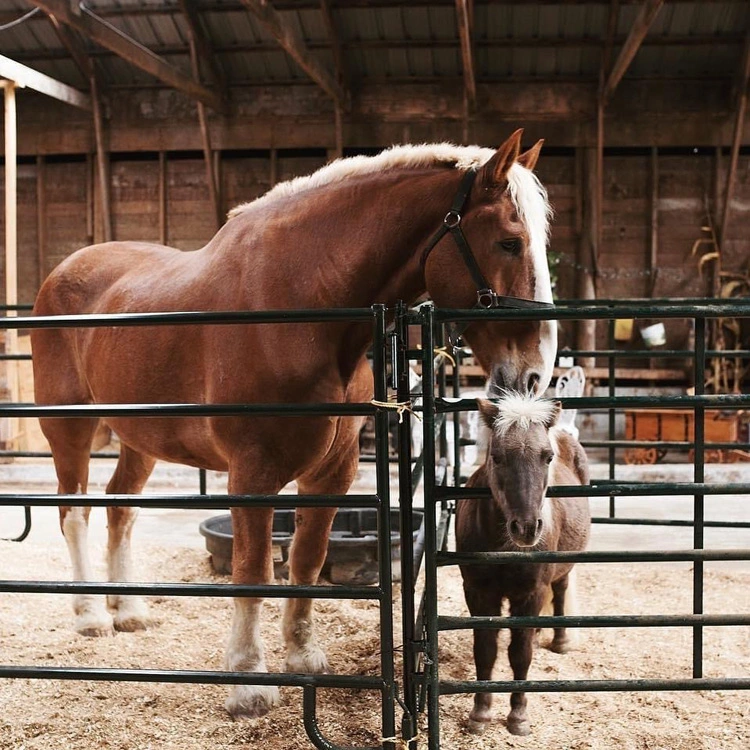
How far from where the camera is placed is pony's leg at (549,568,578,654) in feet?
10.0

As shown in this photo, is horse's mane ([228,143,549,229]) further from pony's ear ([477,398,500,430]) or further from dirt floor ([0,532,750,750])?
dirt floor ([0,532,750,750])

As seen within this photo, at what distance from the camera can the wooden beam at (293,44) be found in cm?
652

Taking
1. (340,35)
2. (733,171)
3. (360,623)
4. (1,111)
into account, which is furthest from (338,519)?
(1,111)

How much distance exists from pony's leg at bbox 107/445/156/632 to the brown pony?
146 centimetres

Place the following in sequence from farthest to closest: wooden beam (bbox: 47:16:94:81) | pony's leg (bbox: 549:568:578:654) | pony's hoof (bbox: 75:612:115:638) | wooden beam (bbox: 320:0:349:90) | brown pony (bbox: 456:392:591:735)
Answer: wooden beam (bbox: 47:16:94:81) → wooden beam (bbox: 320:0:349:90) → pony's hoof (bbox: 75:612:115:638) → pony's leg (bbox: 549:568:578:654) → brown pony (bbox: 456:392:591:735)

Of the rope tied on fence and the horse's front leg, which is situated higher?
the rope tied on fence

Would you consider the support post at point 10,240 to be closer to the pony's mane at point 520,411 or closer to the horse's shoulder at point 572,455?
the horse's shoulder at point 572,455

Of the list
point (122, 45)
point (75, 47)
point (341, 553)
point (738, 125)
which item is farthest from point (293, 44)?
point (341, 553)

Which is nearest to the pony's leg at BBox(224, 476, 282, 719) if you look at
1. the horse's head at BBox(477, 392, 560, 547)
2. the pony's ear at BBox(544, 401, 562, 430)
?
the horse's head at BBox(477, 392, 560, 547)

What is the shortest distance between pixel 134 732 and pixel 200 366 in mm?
1108

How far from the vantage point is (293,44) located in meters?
7.20

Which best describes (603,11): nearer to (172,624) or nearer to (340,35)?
(340,35)

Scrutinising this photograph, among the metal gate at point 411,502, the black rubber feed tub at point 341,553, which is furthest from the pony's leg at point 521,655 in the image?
the black rubber feed tub at point 341,553

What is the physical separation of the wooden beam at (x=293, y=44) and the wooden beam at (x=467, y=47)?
1.42 metres
